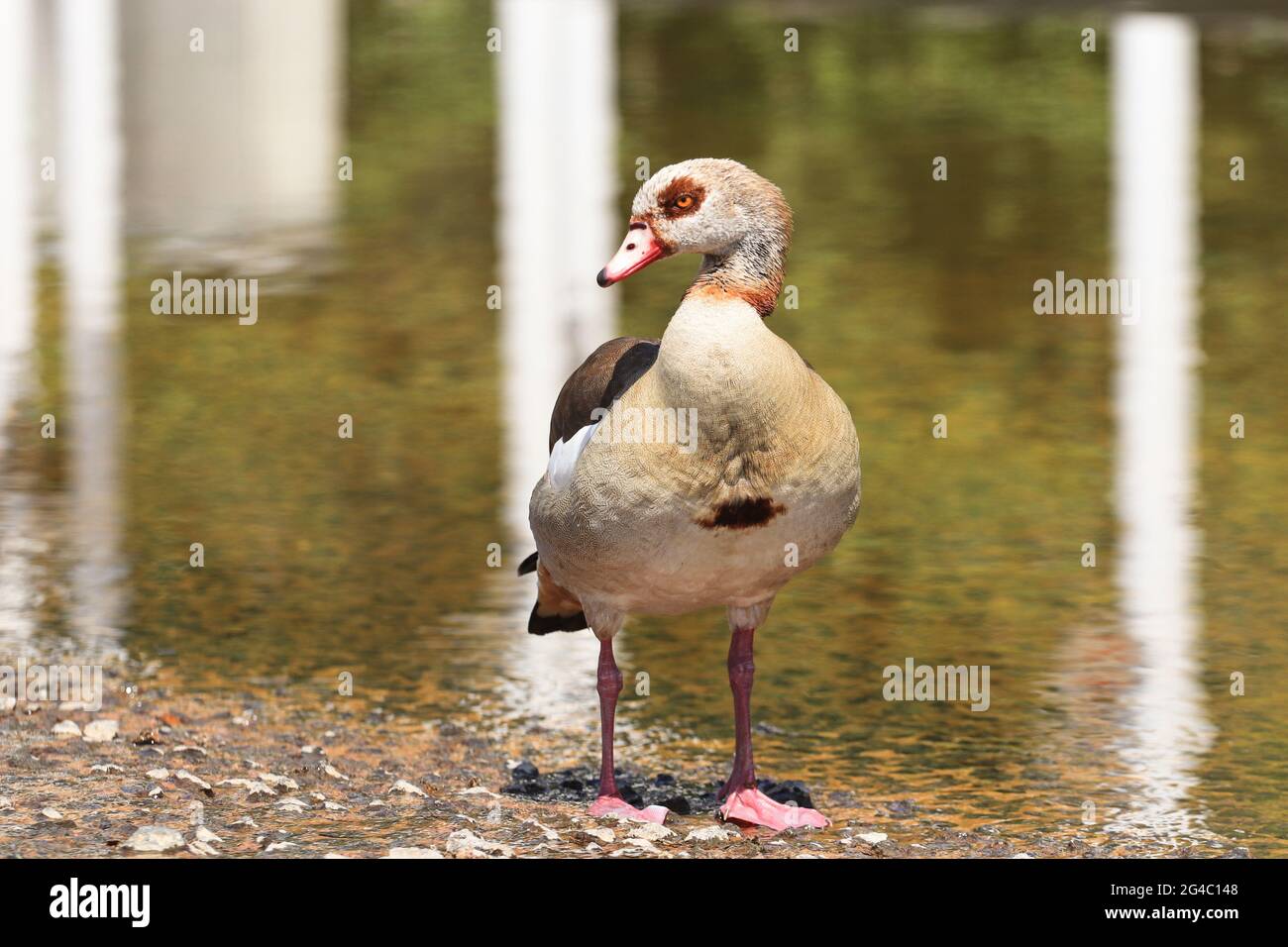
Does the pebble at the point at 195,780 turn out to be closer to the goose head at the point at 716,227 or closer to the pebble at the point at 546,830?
the pebble at the point at 546,830

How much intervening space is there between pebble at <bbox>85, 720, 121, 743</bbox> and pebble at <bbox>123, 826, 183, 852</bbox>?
1171 millimetres

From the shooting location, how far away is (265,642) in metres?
9.19

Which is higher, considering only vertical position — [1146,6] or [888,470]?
[1146,6]

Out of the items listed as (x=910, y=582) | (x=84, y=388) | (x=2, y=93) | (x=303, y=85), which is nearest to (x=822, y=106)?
(x=303, y=85)

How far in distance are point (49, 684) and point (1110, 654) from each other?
153 inches

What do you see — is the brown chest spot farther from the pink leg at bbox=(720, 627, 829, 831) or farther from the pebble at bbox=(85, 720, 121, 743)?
the pebble at bbox=(85, 720, 121, 743)

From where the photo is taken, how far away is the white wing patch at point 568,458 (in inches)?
280

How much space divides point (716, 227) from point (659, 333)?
660cm

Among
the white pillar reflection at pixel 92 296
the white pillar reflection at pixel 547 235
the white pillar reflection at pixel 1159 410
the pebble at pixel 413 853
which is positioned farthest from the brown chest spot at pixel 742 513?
the white pillar reflection at pixel 92 296

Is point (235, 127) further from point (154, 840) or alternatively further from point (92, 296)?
point (154, 840)

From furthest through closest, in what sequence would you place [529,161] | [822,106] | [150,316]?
[822,106]
[529,161]
[150,316]

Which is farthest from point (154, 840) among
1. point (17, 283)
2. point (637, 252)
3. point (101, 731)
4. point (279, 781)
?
point (17, 283)

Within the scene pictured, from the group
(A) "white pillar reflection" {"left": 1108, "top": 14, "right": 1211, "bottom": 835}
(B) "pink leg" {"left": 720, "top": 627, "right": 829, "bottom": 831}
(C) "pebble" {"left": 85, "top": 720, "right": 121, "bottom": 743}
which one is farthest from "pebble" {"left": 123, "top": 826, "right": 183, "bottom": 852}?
(A) "white pillar reflection" {"left": 1108, "top": 14, "right": 1211, "bottom": 835}

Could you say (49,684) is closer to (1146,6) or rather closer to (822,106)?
(822,106)
